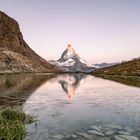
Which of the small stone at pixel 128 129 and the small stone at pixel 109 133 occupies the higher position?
the small stone at pixel 128 129

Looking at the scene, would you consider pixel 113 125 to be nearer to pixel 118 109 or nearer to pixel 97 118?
pixel 97 118

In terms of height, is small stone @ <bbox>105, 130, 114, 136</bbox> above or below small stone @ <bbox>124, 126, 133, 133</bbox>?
below

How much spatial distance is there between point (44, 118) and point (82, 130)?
16.8ft

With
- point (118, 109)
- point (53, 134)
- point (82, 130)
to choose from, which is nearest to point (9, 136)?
point (53, 134)

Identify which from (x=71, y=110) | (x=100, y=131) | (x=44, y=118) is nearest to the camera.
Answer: (x=100, y=131)

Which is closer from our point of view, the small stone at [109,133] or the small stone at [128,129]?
the small stone at [109,133]

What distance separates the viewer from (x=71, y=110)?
94.0ft

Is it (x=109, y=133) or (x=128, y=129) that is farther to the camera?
(x=128, y=129)

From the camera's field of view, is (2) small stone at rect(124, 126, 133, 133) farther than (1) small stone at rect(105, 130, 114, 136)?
Yes

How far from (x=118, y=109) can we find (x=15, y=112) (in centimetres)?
1244

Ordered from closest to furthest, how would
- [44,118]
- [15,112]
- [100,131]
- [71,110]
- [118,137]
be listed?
[118,137], [100,131], [15,112], [44,118], [71,110]

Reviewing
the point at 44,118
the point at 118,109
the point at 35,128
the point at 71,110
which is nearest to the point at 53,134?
the point at 35,128

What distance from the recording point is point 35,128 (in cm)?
1995

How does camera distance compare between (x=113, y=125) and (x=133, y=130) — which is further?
(x=113, y=125)
